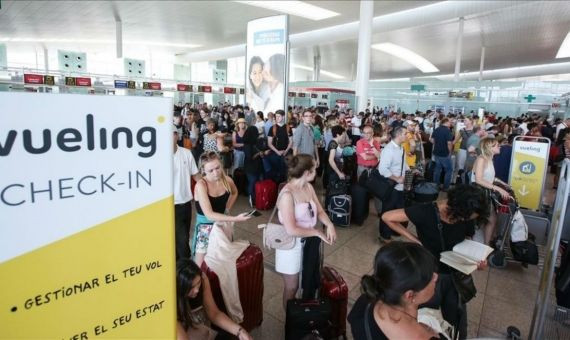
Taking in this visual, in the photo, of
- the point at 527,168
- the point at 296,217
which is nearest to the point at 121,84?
the point at 296,217

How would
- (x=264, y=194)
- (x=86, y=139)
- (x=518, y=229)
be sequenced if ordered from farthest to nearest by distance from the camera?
1. (x=264, y=194)
2. (x=518, y=229)
3. (x=86, y=139)

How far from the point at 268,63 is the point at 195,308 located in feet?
26.1

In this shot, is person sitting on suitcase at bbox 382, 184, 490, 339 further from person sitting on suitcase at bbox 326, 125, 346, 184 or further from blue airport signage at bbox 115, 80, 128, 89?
blue airport signage at bbox 115, 80, 128, 89

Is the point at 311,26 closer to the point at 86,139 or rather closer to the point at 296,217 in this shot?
the point at 296,217

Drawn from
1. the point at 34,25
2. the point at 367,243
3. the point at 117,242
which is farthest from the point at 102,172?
the point at 34,25

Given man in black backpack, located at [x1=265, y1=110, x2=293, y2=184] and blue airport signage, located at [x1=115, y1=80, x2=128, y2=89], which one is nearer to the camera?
man in black backpack, located at [x1=265, y1=110, x2=293, y2=184]

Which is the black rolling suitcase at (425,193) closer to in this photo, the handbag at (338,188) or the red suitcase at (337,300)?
the handbag at (338,188)

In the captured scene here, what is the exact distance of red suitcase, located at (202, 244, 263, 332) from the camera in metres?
2.64

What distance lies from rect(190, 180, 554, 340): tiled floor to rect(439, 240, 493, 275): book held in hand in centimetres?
123

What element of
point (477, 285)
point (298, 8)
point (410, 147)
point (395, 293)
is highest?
point (298, 8)

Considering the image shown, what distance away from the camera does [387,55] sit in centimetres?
2922


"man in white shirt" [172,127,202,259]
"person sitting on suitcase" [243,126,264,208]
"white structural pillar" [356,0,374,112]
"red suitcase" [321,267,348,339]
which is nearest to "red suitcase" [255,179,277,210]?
"person sitting on suitcase" [243,126,264,208]

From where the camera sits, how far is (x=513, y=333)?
9.76 feet

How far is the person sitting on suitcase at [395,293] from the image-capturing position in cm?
156
